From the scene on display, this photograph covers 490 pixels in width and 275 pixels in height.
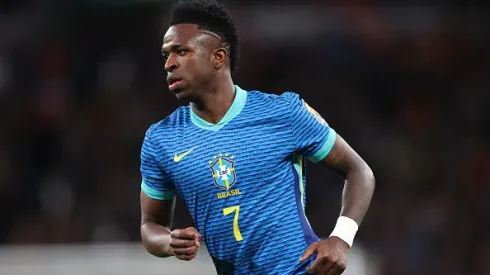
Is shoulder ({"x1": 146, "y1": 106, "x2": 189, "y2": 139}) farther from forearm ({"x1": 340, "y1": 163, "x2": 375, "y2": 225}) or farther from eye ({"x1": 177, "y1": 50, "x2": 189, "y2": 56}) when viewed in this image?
forearm ({"x1": 340, "y1": 163, "x2": 375, "y2": 225})

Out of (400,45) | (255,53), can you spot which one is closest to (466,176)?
(400,45)

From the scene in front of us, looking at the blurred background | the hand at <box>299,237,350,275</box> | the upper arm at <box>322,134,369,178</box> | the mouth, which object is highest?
the mouth

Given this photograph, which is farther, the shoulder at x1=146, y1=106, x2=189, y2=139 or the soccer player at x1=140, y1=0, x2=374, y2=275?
the shoulder at x1=146, y1=106, x2=189, y2=139

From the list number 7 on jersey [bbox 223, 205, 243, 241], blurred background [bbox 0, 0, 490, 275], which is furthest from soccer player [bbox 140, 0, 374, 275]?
blurred background [bbox 0, 0, 490, 275]

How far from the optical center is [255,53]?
1012cm

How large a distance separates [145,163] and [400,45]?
6263mm

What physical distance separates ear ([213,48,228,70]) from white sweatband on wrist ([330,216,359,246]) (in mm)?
859

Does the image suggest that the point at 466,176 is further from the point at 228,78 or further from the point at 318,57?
the point at 228,78

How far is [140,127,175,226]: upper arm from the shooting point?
173 inches

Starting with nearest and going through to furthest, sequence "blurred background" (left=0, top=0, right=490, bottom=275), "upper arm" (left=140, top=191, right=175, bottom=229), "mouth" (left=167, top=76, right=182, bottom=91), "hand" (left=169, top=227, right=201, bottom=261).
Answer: "hand" (left=169, top=227, right=201, bottom=261)
"mouth" (left=167, top=76, right=182, bottom=91)
"upper arm" (left=140, top=191, right=175, bottom=229)
"blurred background" (left=0, top=0, right=490, bottom=275)

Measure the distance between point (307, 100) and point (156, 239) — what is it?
18.4 feet

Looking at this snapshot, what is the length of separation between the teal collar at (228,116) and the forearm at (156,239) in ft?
1.60

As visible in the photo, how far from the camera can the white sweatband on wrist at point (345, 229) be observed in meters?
Answer: 4.16

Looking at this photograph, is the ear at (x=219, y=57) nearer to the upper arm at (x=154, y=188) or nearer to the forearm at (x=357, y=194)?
the upper arm at (x=154, y=188)
